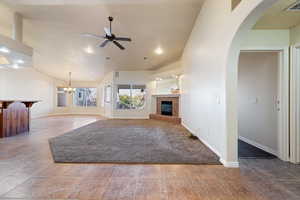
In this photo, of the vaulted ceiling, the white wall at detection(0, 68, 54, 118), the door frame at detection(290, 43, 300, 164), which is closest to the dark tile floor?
the door frame at detection(290, 43, 300, 164)

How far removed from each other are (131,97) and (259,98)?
6.65 metres

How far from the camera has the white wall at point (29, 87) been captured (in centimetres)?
729

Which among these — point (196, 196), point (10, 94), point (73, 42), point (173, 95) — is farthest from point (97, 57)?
point (196, 196)

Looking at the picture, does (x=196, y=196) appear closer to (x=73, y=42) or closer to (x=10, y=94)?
(x=73, y=42)

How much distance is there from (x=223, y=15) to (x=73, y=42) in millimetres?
5221

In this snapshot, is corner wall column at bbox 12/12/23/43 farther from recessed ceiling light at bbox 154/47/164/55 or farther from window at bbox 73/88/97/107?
window at bbox 73/88/97/107

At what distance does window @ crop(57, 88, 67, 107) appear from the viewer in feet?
35.6

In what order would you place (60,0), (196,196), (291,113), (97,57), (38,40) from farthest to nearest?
1. (97,57)
2. (38,40)
3. (60,0)
4. (291,113)
5. (196,196)

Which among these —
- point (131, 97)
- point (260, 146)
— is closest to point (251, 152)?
point (260, 146)

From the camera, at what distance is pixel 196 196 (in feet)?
5.60

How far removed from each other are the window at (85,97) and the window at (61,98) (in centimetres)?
67

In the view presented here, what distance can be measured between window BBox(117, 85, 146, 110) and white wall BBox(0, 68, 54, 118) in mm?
4082

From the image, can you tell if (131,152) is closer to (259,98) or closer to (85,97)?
(259,98)

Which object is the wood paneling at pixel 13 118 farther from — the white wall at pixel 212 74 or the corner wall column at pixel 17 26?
the white wall at pixel 212 74
